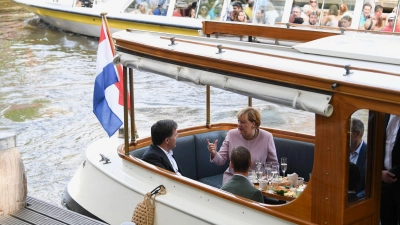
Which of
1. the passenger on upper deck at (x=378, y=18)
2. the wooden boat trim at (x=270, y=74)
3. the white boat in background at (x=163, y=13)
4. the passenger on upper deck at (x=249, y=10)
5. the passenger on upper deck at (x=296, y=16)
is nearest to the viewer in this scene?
the wooden boat trim at (x=270, y=74)

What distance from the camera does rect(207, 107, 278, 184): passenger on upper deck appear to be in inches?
231

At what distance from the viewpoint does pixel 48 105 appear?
13258 mm

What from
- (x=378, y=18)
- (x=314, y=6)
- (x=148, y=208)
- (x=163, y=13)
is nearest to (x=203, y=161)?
(x=148, y=208)

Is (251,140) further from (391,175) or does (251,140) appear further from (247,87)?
(247,87)

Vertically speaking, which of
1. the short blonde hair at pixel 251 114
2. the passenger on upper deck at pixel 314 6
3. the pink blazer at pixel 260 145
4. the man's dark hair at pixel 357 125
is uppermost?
the man's dark hair at pixel 357 125

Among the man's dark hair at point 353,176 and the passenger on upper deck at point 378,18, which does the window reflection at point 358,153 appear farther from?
the passenger on upper deck at point 378,18

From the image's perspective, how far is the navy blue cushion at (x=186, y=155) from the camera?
6.50m

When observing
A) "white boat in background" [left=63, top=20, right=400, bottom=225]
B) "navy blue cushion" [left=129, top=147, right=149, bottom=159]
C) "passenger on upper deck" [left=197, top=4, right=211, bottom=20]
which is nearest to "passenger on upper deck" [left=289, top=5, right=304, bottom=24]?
"passenger on upper deck" [left=197, top=4, right=211, bottom=20]

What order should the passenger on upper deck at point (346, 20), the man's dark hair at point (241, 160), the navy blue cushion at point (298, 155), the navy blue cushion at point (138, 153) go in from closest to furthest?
the man's dark hair at point (241, 160) < the navy blue cushion at point (138, 153) < the navy blue cushion at point (298, 155) < the passenger on upper deck at point (346, 20)

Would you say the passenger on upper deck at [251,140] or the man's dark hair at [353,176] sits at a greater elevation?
the man's dark hair at [353,176]

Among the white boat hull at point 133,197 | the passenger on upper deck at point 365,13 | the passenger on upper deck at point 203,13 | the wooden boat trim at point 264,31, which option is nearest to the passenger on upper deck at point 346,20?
the passenger on upper deck at point 365,13

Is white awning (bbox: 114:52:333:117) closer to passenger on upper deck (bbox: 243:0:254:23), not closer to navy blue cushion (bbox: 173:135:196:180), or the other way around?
navy blue cushion (bbox: 173:135:196:180)

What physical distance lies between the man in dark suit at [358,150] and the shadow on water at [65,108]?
124 inches

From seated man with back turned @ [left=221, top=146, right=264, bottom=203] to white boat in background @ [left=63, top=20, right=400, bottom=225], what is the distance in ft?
0.46
